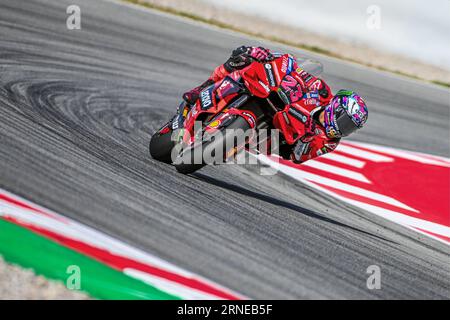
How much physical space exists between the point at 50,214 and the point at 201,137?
1863mm

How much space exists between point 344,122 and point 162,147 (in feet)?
6.21

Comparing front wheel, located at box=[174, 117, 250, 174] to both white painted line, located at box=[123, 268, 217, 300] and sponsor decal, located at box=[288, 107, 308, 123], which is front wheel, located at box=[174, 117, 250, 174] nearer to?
sponsor decal, located at box=[288, 107, 308, 123]

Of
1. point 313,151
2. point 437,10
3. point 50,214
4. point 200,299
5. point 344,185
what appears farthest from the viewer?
point 437,10

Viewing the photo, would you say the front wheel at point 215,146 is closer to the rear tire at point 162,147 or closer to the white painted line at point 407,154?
the rear tire at point 162,147

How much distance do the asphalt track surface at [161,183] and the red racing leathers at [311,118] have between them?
588 millimetres

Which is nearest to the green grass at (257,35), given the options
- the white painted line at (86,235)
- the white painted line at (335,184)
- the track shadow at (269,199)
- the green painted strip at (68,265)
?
the white painted line at (335,184)

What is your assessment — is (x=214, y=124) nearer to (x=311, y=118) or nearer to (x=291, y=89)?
(x=291, y=89)

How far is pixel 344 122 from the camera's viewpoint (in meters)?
6.60

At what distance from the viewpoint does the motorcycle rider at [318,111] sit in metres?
6.62

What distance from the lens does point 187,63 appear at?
12797mm

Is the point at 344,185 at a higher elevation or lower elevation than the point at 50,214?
higher

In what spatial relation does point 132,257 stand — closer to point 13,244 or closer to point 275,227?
point 13,244

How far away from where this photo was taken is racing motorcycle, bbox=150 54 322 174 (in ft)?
21.5
